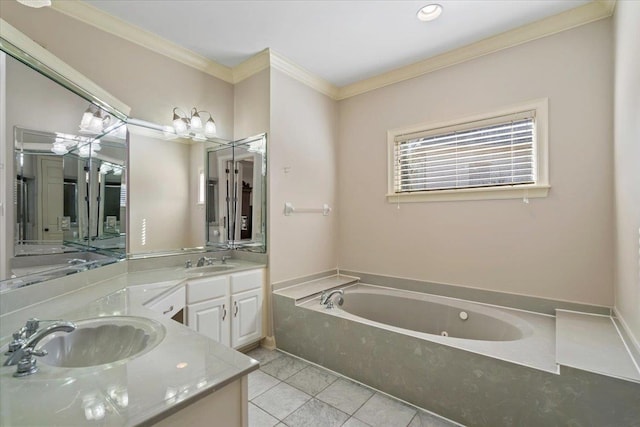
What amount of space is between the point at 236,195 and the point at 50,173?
153 centimetres

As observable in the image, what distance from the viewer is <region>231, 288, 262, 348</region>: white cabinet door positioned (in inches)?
94.0

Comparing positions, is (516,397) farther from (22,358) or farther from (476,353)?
(22,358)

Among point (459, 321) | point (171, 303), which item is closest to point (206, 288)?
point (171, 303)

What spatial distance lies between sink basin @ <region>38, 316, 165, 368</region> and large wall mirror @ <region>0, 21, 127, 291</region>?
15.5 inches

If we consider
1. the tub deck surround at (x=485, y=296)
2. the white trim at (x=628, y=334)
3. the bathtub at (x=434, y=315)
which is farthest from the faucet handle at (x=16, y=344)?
the tub deck surround at (x=485, y=296)

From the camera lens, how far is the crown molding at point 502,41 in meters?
1.99

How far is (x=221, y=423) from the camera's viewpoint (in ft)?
2.66

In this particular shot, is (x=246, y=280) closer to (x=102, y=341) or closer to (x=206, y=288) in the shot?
(x=206, y=288)

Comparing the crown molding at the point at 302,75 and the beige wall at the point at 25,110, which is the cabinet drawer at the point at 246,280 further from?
the crown molding at the point at 302,75

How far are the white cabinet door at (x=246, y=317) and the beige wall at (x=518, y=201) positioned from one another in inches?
48.6

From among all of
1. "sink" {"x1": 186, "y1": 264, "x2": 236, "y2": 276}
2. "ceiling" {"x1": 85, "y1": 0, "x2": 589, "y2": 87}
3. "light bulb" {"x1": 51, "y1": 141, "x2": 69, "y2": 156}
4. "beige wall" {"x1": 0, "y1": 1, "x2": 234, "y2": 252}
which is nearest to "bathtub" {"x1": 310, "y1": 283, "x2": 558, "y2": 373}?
"sink" {"x1": 186, "y1": 264, "x2": 236, "y2": 276}

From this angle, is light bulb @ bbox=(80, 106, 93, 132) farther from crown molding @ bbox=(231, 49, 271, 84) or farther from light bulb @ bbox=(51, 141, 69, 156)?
crown molding @ bbox=(231, 49, 271, 84)

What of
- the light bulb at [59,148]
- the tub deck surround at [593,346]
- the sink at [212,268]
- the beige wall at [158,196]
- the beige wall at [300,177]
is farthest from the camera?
the beige wall at [300,177]

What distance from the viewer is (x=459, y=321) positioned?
238cm
